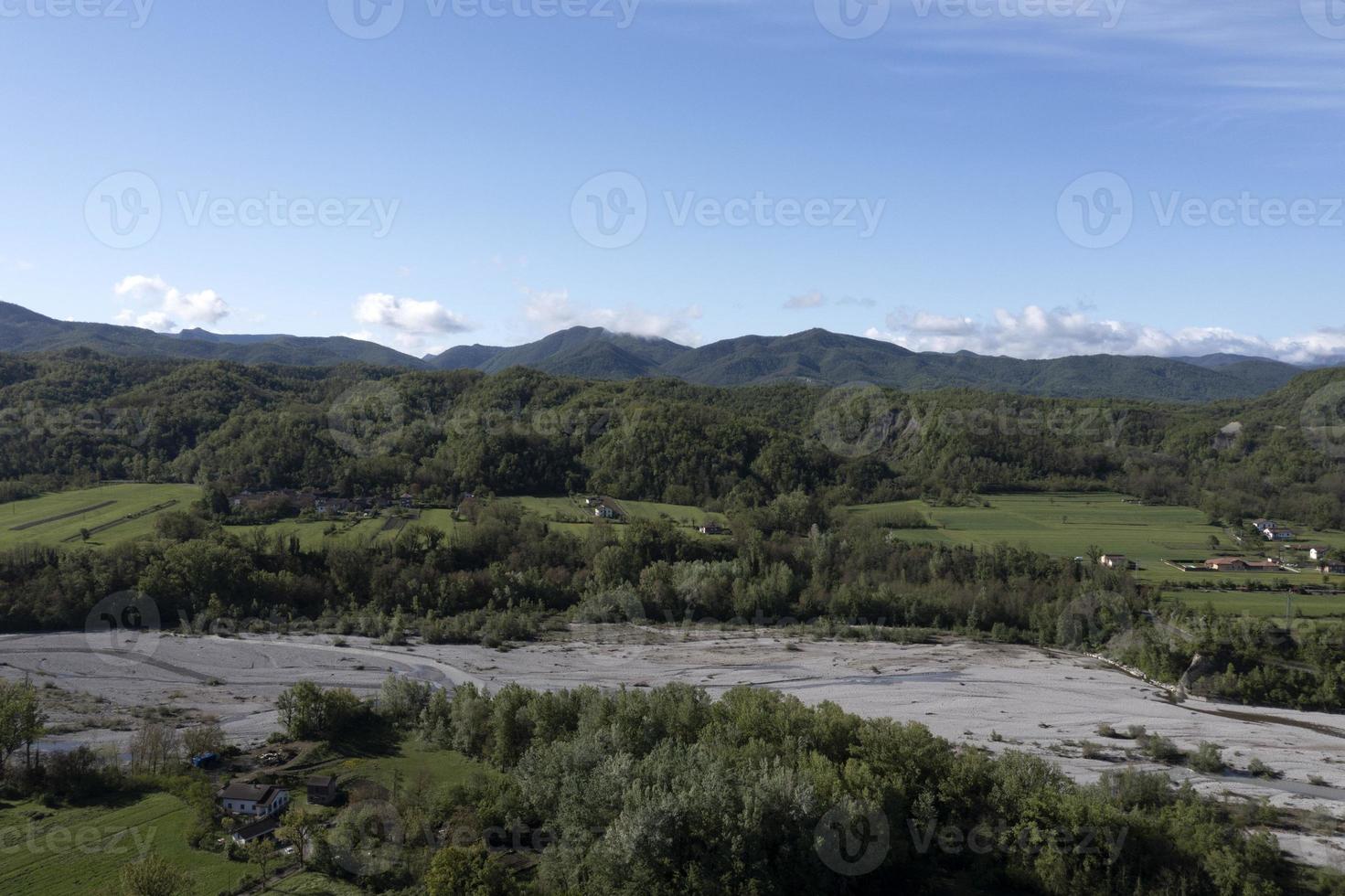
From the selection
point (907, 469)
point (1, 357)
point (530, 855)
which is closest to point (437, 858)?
point (530, 855)

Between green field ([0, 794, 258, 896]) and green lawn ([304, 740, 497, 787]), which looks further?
green lawn ([304, 740, 497, 787])

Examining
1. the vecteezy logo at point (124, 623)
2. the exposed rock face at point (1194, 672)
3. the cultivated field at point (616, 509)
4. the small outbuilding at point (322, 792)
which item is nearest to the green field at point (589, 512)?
the cultivated field at point (616, 509)

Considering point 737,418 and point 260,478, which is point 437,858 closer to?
point 260,478

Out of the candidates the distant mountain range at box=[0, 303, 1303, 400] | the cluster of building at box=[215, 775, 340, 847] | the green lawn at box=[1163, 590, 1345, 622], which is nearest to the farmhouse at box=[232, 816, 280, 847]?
the cluster of building at box=[215, 775, 340, 847]

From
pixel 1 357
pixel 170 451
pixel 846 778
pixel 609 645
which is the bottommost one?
pixel 609 645

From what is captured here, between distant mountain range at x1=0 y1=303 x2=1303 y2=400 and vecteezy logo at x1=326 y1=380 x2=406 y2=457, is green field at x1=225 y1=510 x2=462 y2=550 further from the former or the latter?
distant mountain range at x1=0 y1=303 x2=1303 y2=400

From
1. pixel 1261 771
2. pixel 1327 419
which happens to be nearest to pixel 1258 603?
pixel 1261 771

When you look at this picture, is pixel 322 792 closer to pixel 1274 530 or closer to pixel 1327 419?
pixel 1274 530
